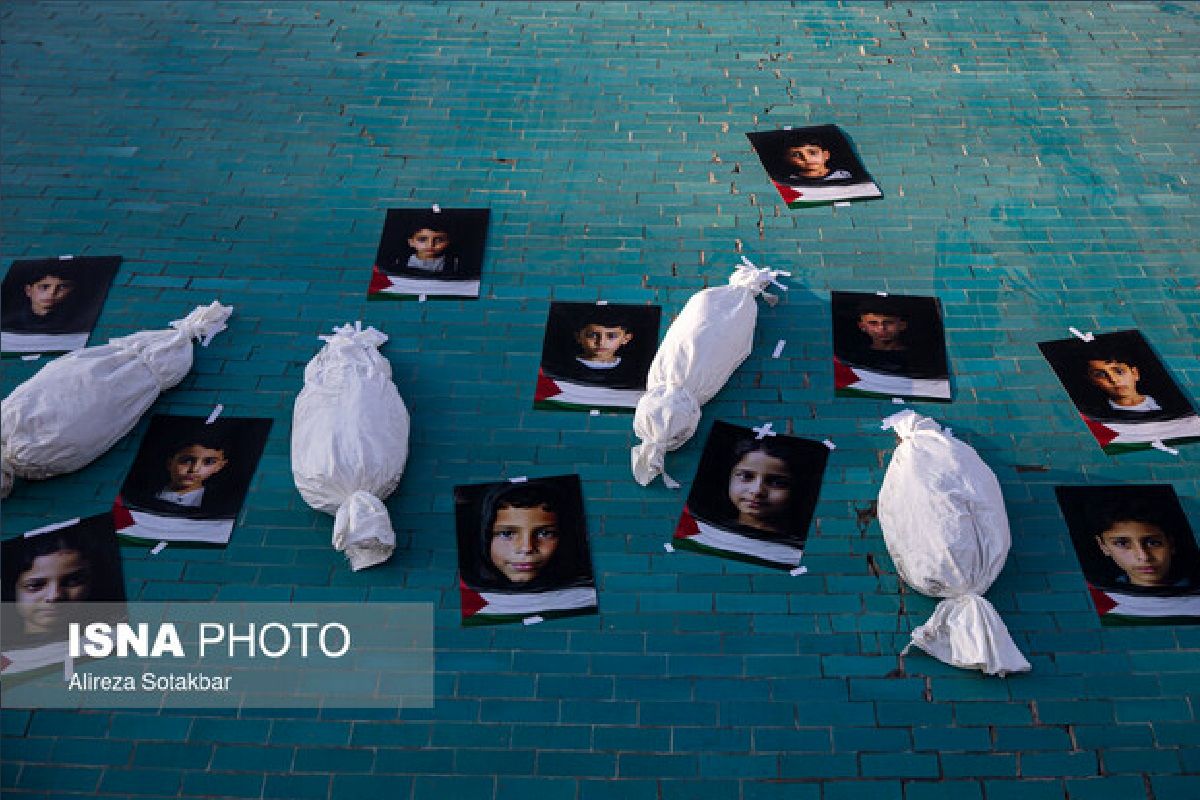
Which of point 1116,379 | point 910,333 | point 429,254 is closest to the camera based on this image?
point 1116,379

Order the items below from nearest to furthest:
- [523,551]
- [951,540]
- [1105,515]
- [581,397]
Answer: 1. [951,540]
2. [523,551]
3. [1105,515]
4. [581,397]

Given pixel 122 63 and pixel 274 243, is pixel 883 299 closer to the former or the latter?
pixel 274 243

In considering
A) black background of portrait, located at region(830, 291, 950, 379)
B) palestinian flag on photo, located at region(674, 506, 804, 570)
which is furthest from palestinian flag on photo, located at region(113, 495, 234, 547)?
black background of portrait, located at region(830, 291, 950, 379)

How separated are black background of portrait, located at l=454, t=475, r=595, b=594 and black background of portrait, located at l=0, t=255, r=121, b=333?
2781 mm

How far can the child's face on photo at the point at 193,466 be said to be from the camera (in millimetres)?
6117

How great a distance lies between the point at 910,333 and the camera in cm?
693

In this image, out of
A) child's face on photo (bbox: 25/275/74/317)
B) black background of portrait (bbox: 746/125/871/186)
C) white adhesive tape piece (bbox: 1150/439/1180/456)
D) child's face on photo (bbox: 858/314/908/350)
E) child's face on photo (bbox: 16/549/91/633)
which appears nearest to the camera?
child's face on photo (bbox: 16/549/91/633)

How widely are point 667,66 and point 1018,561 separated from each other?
5.03 metres

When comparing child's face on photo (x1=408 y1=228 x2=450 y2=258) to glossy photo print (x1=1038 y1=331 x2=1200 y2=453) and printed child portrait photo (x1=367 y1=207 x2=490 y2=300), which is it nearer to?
printed child portrait photo (x1=367 y1=207 x2=490 y2=300)

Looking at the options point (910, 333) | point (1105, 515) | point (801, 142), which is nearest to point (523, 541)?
point (910, 333)

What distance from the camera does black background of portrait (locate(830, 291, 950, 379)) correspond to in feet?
22.2

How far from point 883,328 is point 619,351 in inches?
65.7

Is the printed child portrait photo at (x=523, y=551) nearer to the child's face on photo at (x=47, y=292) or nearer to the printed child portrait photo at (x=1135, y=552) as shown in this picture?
the printed child portrait photo at (x=1135, y=552)

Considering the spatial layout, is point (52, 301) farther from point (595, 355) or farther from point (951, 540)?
point (951, 540)
